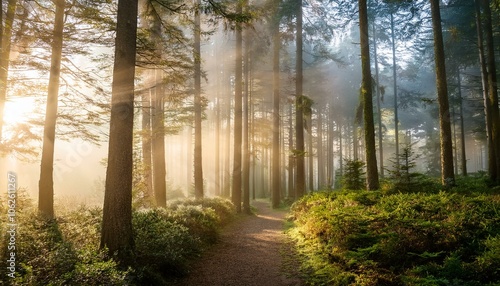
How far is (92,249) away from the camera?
579 centimetres

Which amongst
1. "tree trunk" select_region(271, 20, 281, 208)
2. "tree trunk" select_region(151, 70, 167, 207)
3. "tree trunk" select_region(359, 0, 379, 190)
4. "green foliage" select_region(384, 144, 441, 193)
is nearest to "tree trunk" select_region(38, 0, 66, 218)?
"tree trunk" select_region(151, 70, 167, 207)

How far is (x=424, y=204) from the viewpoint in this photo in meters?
7.93

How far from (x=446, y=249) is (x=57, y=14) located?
1311cm

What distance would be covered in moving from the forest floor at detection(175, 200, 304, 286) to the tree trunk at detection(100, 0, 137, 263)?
1.69 m

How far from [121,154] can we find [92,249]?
2.03 meters

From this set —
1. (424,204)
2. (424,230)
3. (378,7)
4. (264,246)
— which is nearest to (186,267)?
(264,246)

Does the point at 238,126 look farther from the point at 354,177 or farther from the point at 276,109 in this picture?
the point at 354,177

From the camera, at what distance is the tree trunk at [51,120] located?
9523 millimetres

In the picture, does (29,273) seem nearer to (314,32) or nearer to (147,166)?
(147,166)

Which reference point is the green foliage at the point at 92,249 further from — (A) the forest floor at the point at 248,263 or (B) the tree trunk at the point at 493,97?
(B) the tree trunk at the point at 493,97

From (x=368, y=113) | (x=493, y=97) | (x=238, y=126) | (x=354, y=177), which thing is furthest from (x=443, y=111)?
(x=238, y=126)

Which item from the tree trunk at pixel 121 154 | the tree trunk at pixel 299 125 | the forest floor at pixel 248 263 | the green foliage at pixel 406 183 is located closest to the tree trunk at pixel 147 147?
the forest floor at pixel 248 263

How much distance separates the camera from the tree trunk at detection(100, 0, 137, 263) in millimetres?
5965

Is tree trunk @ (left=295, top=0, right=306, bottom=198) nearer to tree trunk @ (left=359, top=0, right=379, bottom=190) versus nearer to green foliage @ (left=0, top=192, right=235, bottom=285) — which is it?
tree trunk @ (left=359, top=0, right=379, bottom=190)
